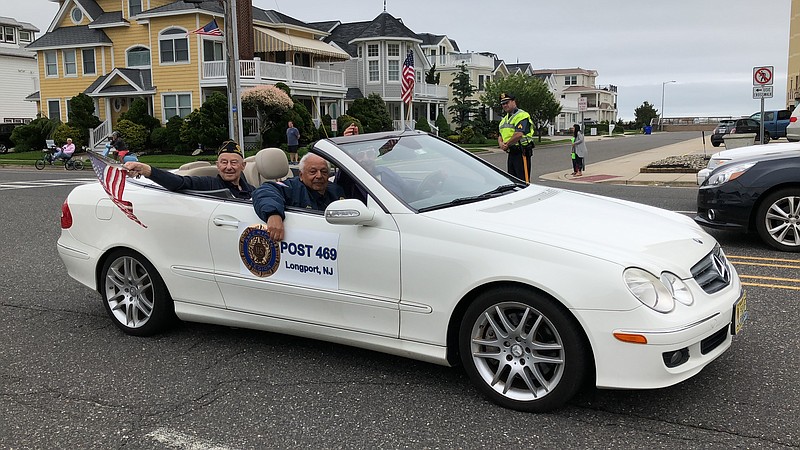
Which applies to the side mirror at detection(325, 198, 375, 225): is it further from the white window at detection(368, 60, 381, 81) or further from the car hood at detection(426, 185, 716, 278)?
the white window at detection(368, 60, 381, 81)

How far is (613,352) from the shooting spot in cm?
348

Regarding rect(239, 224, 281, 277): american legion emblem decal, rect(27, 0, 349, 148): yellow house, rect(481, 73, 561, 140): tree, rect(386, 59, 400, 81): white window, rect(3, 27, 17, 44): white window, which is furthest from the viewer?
rect(3, 27, 17, 44): white window

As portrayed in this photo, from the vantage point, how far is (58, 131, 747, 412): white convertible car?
352cm

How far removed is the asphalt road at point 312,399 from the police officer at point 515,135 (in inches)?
228

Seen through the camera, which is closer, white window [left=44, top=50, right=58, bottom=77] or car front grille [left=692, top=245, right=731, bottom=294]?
car front grille [left=692, top=245, right=731, bottom=294]

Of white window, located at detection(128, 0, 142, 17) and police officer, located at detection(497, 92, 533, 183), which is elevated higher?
white window, located at detection(128, 0, 142, 17)

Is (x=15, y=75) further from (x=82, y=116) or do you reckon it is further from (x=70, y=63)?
(x=82, y=116)

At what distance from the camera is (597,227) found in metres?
3.96

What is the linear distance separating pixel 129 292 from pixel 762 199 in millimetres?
6660

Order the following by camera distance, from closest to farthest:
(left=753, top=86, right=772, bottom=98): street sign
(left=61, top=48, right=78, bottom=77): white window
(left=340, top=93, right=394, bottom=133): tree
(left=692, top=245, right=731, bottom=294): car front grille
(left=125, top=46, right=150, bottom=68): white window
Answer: (left=692, top=245, right=731, bottom=294): car front grille < (left=753, top=86, right=772, bottom=98): street sign < (left=125, top=46, right=150, bottom=68): white window < (left=61, top=48, right=78, bottom=77): white window < (left=340, top=93, right=394, bottom=133): tree

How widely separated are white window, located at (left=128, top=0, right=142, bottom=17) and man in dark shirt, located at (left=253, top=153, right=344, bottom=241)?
38.7 m

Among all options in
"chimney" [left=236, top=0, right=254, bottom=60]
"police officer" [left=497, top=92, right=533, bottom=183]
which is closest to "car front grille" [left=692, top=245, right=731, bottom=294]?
"police officer" [left=497, top=92, right=533, bottom=183]

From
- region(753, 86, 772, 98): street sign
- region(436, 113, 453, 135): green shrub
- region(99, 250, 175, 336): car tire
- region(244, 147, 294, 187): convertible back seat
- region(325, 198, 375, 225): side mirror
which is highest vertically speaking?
region(753, 86, 772, 98): street sign

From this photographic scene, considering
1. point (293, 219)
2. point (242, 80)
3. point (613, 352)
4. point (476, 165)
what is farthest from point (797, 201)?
point (242, 80)
